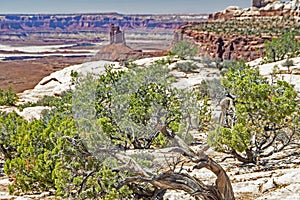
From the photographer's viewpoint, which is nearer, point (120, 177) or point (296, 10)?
point (120, 177)

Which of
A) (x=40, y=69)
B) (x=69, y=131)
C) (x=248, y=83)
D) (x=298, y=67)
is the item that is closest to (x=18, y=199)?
(x=69, y=131)

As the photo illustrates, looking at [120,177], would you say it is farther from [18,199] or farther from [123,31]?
[18,199]

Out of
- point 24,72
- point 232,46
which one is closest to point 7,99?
point 232,46

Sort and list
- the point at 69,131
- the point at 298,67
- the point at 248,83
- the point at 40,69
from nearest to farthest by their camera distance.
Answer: the point at 69,131 → the point at 248,83 → the point at 298,67 → the point at 40,69

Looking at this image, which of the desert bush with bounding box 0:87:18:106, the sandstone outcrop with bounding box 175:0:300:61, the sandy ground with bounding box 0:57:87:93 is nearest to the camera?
the desert bush with bounding box 0:87:18:106

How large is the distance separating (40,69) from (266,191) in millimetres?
78552

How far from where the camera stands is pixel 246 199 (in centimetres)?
788

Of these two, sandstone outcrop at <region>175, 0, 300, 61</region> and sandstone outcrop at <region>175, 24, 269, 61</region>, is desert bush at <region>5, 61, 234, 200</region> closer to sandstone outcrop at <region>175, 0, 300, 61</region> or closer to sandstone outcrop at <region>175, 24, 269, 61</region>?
sandstone outcrop at <region>175, 0, 300, 61</region>

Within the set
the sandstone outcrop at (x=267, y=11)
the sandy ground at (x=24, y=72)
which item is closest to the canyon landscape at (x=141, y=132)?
the sandy ground at (x=24, y=72)

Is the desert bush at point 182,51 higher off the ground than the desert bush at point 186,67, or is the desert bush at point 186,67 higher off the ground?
the desert bush at point 186,67

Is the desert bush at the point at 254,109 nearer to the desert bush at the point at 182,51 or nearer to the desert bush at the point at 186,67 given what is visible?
the desert bush at the point at 182,51

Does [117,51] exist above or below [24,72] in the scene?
above

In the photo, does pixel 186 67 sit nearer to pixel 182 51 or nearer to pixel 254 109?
pixel 254 109

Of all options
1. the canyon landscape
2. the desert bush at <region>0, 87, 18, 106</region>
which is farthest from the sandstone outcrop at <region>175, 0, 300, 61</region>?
the canyon landscape
